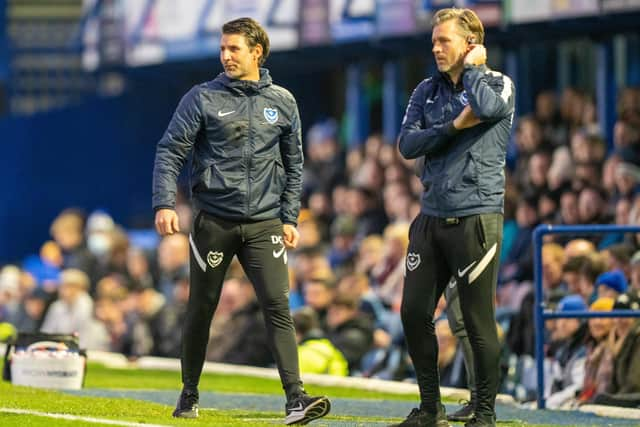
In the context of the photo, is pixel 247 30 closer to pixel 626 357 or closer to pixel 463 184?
pixel 463 184

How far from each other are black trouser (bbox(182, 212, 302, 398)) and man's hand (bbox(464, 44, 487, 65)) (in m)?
1.56

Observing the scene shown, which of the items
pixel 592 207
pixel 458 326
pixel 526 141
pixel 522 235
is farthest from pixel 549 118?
pixel 458 326

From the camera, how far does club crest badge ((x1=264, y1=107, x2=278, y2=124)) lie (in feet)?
32.8

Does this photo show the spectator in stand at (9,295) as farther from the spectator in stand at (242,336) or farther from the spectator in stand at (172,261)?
the spectator in stand at (242,336)

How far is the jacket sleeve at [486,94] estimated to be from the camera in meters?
8.98

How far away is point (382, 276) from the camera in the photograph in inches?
712

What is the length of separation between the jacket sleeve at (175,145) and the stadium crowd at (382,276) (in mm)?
3771

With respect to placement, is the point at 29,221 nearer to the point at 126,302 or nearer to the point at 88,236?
the point at 88,236

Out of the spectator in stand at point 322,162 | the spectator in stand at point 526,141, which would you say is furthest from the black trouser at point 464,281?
the spectator in stand at point 322,162

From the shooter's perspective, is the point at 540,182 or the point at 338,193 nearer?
the point at 540,182

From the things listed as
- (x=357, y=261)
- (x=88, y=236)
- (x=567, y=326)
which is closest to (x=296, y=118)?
(x=567, y=326)

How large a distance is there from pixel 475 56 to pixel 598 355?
166 inches

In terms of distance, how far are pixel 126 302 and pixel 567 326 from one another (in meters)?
8.41

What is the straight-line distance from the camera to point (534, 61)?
22406 mm
